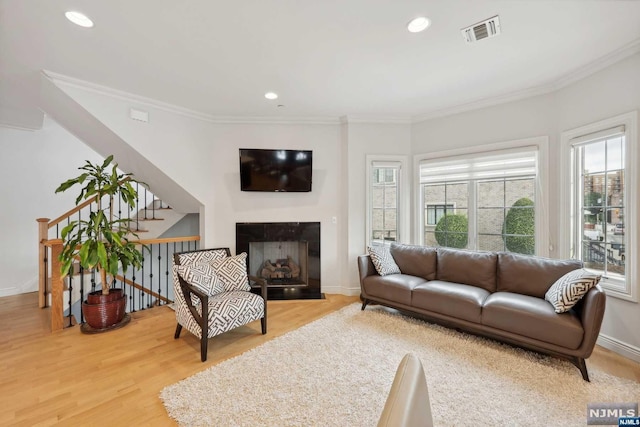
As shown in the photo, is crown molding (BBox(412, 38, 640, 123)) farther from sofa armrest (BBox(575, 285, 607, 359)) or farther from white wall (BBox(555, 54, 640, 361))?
sofa armrest (BBox(575, 285, 607, 359))

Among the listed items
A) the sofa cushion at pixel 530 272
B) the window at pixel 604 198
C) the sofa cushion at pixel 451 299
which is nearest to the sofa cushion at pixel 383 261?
the sofa cushion at pixel 451 299

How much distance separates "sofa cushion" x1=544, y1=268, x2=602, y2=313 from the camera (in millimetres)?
2207

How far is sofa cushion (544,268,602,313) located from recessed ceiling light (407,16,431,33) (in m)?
2.47

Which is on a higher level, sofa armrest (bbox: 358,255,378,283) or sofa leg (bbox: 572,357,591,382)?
sofa armrest (bbox: 358,255,378,283)

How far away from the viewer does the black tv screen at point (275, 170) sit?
4.09 metres

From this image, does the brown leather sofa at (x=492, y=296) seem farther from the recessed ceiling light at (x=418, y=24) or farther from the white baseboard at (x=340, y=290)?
the recessed ceiling light at (x=418, y=24)

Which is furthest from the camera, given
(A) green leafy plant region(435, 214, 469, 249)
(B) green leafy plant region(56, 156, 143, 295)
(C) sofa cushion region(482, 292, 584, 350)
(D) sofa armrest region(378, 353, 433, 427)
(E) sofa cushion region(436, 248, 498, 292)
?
(A) green leafy plant region(435, 214, 469, 249)

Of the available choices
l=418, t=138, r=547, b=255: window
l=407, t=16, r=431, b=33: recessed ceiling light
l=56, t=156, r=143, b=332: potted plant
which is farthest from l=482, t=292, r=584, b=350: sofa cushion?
l=56, t=156, r=143, b=332: potted plant

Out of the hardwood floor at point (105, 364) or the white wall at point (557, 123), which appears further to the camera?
the white wall at point (557, 123)

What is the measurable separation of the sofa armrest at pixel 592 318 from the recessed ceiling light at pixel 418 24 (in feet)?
8.28

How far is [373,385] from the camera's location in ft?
6.73

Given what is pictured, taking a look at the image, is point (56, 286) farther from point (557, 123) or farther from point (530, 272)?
point (557, 123)

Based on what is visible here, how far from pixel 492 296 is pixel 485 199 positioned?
1503 mm

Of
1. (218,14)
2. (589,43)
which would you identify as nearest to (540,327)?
(589,43)
